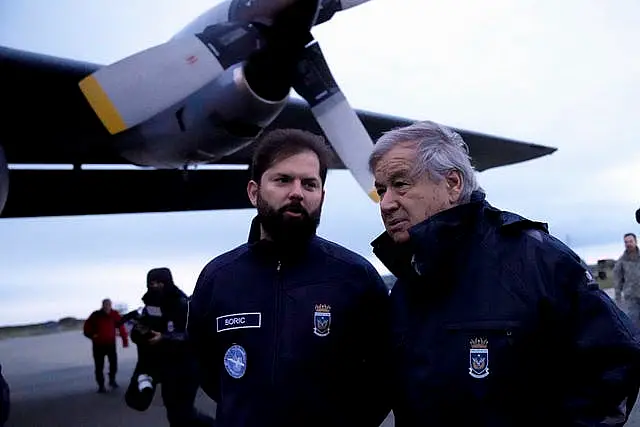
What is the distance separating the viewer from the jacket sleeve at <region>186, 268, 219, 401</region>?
2084mm

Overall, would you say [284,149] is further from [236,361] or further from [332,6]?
[332,6]

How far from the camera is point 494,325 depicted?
1402mm

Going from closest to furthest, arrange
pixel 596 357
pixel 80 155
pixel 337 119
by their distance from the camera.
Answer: pixel 596 357, pixel 337 119, pixel 80 155

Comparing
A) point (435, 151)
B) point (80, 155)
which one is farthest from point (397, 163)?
point (80, 155)

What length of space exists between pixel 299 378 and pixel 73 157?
21.1 ft

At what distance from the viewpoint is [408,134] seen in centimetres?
165

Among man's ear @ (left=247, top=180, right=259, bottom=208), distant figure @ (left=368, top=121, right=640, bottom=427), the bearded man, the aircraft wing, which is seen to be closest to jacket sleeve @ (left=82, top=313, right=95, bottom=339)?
the aircraft wing

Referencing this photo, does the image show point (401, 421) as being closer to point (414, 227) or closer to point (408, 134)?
point (414, 227)

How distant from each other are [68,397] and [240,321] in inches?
283

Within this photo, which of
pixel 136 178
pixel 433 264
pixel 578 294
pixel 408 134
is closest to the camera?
pixel 578 294

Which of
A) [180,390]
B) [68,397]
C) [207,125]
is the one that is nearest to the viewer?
[180,390]

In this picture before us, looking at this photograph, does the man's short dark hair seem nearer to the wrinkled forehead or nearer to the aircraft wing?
the wrinkled forehead

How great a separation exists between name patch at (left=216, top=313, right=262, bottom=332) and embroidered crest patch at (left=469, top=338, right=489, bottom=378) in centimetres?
70

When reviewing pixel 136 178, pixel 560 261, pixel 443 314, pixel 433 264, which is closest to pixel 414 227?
pixel 433 264
